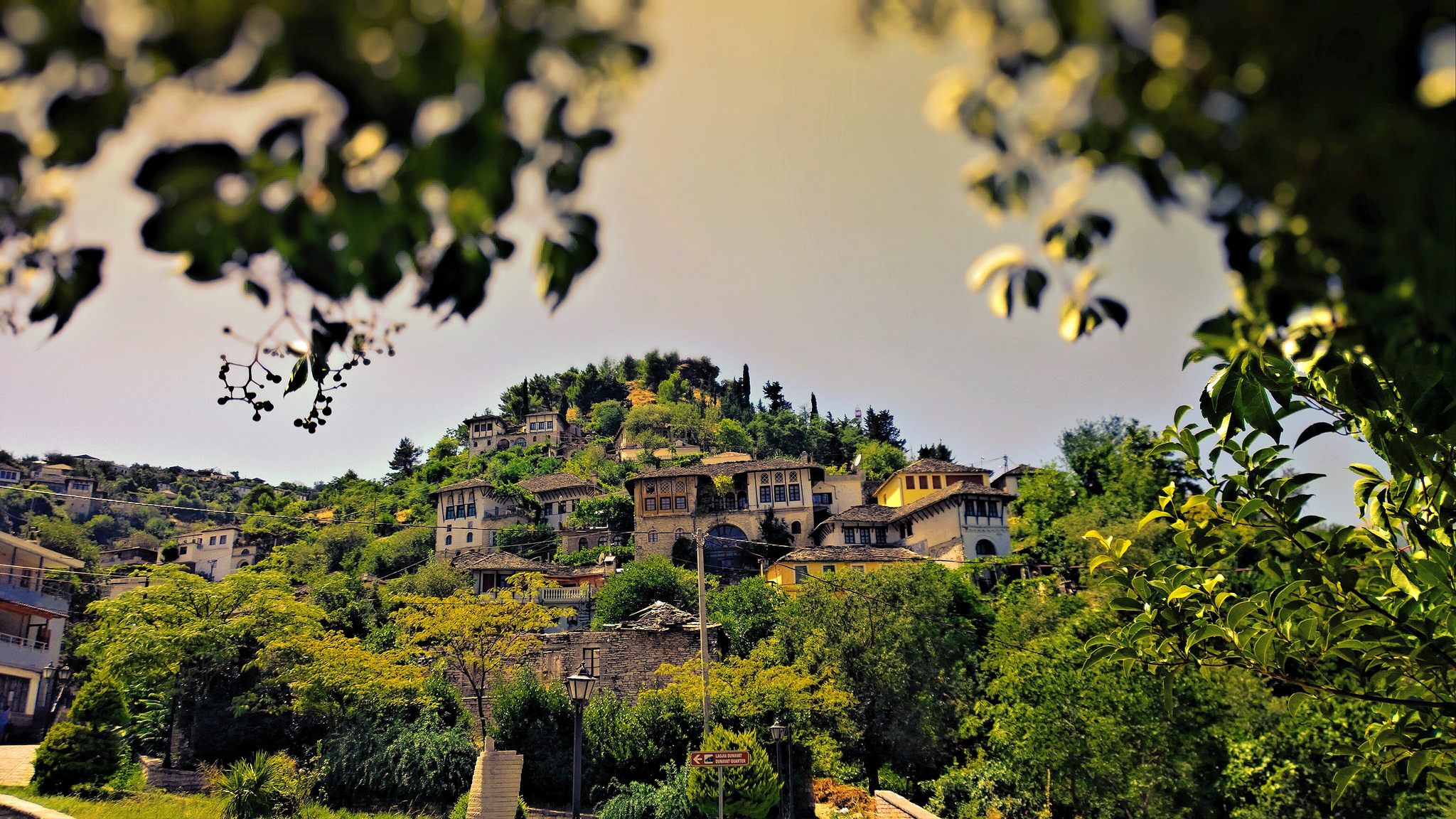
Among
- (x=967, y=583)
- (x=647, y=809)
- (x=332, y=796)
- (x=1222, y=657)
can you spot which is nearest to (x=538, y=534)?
(x=967, y=583)

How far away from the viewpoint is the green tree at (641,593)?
38.3m

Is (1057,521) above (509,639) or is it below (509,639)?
above

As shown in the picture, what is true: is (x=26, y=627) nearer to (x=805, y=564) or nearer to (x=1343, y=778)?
(x=805, y=564)

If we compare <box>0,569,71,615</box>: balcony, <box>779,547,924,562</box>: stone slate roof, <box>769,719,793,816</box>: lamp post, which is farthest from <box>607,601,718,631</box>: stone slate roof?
<box>0,569,71,615</box>: balcony

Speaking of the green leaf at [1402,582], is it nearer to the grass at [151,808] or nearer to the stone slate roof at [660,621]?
the grass at [151,808]

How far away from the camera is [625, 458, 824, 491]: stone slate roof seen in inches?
2071

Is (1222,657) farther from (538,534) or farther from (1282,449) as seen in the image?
(538,534)

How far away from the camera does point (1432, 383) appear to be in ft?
8.46

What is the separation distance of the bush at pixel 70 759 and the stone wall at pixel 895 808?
18306 mm

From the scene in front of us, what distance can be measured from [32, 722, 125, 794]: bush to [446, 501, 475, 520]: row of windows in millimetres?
39701

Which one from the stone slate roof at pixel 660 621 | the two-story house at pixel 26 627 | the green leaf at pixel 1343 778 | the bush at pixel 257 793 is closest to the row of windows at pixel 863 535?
the stone slate roof at pixel 660 621

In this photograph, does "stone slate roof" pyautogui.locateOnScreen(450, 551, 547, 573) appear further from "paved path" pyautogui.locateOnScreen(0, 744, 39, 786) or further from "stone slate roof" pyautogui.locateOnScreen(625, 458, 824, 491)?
"paved path" pyautogui.locateOnScreen(0, 744, 39, 786)

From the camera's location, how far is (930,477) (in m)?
50.3

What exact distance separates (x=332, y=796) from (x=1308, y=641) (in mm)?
24111
